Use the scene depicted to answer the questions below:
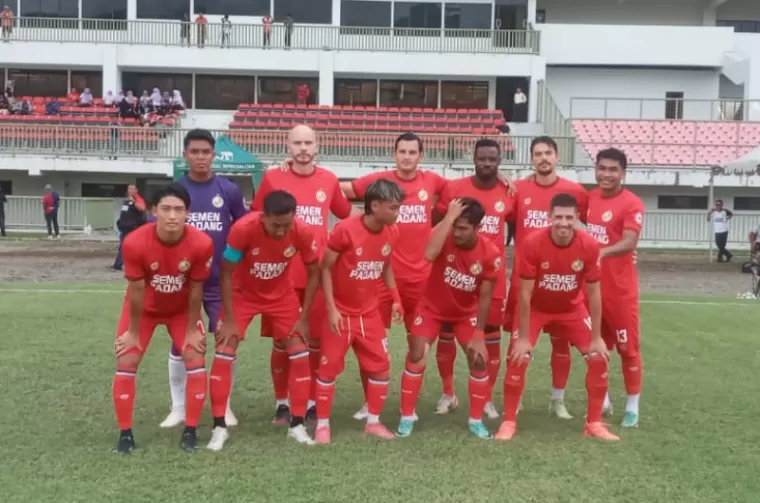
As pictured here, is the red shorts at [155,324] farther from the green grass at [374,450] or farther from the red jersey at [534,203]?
the red jersey at [534,203]

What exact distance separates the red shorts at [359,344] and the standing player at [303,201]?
29 centimetres

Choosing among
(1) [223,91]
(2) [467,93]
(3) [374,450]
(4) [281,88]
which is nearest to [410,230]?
(3) [374,450]

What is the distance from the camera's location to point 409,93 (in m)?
34.9

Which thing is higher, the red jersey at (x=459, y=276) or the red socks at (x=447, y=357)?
the red jersey at (x=459, y=276)

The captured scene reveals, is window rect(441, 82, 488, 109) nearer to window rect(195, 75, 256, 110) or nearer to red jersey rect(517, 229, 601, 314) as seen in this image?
window rect(195, 75, 256, 110)

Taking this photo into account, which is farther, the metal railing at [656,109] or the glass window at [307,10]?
the glass window at [307,10]

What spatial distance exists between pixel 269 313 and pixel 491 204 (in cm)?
206

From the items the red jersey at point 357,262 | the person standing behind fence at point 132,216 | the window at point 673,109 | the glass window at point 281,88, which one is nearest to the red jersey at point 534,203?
the red jersey at point 357,262

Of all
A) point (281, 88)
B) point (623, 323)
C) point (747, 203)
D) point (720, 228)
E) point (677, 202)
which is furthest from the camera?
point (281, 88)

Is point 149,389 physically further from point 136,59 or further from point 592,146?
point 136,59

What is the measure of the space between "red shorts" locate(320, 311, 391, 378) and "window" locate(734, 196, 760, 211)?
27.9 m

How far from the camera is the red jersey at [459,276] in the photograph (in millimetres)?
6105

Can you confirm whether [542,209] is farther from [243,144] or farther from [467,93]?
[467,93]

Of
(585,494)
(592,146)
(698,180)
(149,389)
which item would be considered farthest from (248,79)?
(585,494)
